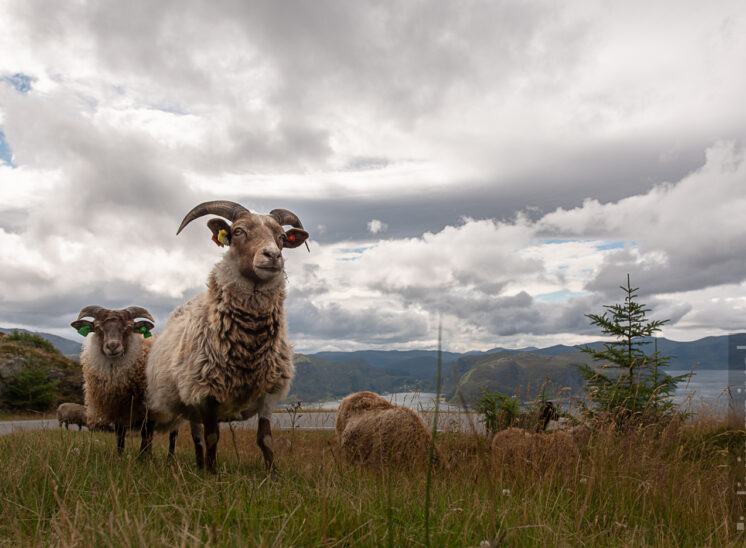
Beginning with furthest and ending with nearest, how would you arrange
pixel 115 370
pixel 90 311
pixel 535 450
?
pixel 90 311
pixel 115 370
pixel 535 450

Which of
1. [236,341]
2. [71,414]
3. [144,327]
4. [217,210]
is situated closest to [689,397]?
[236,341]

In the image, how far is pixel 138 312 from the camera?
29.5 feet

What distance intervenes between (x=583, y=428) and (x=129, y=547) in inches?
287

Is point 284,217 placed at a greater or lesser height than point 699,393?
greater

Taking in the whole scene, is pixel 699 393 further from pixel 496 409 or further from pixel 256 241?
pixel 256 241

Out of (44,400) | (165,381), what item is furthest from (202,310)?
(44,400)

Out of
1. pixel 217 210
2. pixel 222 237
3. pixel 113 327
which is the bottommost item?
pixel 113 327

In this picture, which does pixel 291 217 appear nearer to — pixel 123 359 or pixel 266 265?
pixel 266 265

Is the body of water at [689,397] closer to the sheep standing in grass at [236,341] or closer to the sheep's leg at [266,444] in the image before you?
the sheep's leg at [266,444]

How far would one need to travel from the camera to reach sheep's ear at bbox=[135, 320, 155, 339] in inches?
347

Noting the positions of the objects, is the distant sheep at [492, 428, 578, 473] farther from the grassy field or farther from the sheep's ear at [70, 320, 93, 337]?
the sheep's ear at [70, 320, 93, 337]

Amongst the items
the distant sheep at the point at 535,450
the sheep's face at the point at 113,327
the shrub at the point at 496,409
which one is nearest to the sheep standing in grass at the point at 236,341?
the sheep's face at the point at 113,327

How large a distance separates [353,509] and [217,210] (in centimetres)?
531

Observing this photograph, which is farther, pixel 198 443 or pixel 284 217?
pixel 284 217
